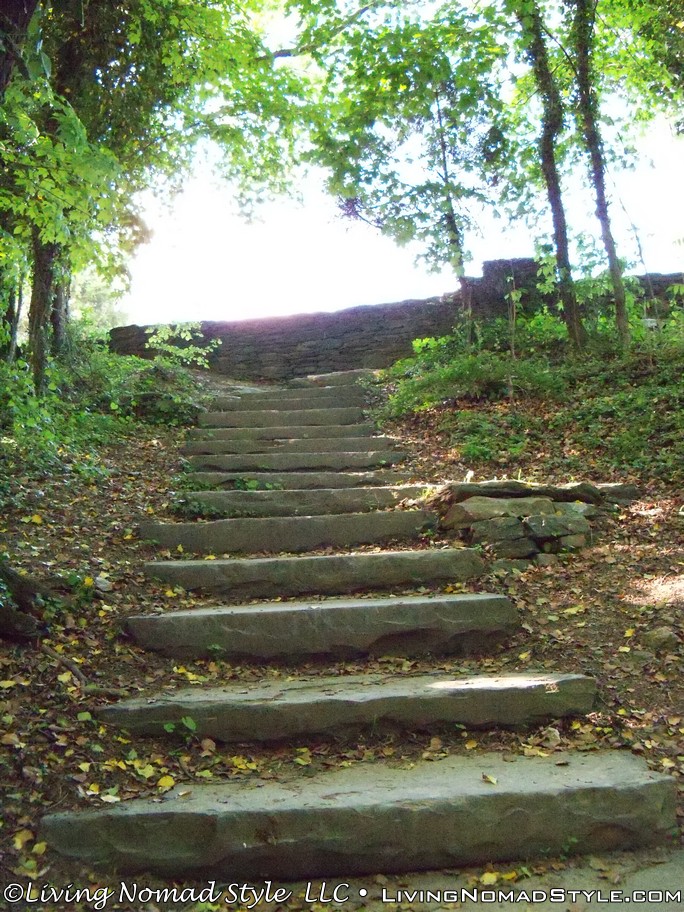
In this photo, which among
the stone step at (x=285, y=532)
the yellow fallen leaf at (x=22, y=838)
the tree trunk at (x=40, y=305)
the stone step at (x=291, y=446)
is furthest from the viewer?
the tree trunk at (x=40, y=305)

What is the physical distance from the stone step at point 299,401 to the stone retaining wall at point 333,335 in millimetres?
2422

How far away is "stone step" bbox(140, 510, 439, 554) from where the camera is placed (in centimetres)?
452

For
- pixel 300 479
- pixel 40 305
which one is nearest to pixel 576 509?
pixel 300 479

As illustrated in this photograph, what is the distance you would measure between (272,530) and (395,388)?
4047 millimetres

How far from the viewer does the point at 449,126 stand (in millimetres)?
7977

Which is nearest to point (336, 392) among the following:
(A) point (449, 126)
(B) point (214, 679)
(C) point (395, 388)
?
(C) point (395, 388)

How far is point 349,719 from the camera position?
113 inches

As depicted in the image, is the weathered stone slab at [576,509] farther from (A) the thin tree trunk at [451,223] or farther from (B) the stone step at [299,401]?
(A) the thin tree trunk at [451,223]

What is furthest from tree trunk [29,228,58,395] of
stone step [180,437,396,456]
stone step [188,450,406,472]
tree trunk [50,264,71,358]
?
stone step [188,450,406,472]

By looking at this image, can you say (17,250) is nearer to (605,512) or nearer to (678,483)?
(605,512)

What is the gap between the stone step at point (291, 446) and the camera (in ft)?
20.9

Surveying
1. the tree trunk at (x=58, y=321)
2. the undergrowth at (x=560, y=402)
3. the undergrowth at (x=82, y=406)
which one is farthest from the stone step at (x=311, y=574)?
the tree trunk at (x=58, y=321)

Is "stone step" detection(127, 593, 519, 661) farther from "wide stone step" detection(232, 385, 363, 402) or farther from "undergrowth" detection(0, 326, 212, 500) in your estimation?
"wide stone step" detection(232, 385, 363, 402)

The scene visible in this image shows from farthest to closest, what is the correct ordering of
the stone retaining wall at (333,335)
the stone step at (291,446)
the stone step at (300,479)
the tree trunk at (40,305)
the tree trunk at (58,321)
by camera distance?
the stone retaining wall at (333,335) < the tree trunk at (58,321) < the tree trunk at (40,305) < the stone step at (291,446) < the stone step at (300,479)
